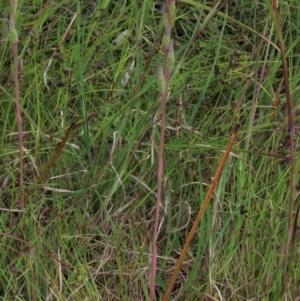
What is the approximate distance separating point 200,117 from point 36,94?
0.44 m

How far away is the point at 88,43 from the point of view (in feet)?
6.26

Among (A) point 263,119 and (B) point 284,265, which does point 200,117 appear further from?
(B) point 284,265

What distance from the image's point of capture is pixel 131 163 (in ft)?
5.52

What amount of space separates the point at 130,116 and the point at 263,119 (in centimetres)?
37

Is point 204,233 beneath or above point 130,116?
beneath

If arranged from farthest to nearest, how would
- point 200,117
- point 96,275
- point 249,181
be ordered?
point 200,117 < point 249,181 < point 96,275

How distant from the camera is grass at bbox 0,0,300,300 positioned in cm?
153

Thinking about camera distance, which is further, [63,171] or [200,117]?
[200,117]

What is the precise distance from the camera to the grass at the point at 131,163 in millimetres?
1531

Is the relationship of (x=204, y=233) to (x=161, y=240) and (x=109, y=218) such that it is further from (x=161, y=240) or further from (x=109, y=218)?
(x=109, y=218)

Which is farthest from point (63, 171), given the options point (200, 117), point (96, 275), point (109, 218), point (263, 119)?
point (263, 119)

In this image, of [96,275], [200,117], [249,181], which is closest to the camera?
[96,275]

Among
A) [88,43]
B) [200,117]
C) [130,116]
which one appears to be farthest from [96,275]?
[88,43]

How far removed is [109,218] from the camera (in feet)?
5.19
